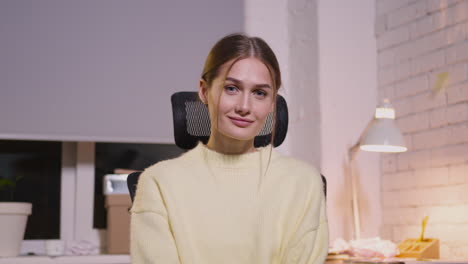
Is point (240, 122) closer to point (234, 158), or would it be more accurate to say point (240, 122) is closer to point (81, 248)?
point (234, 158)

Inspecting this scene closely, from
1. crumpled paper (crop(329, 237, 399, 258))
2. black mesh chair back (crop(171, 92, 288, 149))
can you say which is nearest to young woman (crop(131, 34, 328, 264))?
black mesh chair back (crop(171, 92, 288, 149))

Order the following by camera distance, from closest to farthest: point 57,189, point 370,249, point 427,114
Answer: point 370,249
point 427,114
point 57,189

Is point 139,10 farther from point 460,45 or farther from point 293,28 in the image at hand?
point 460,45

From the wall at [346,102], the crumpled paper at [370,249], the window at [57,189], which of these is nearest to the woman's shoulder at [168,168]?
the crumpled paper at [370,249]

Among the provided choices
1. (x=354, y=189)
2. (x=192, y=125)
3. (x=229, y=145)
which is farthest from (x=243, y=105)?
(x=354, y=189)

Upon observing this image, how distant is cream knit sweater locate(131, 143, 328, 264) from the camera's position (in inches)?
53.6

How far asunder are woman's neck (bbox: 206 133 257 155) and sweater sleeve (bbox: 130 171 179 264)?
0.16 m

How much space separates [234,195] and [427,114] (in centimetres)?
151

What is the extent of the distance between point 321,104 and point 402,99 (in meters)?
0.34

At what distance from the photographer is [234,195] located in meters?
1.42

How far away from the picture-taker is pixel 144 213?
4.52 ft

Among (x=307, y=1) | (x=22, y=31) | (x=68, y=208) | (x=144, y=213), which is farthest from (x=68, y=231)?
(x=144, y=213)

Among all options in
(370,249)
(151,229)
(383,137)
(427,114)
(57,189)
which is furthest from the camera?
(57,189)

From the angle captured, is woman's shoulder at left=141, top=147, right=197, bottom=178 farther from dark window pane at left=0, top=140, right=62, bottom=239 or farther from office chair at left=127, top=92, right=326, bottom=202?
dark window pane at left=0, top=140, right=62, bottom=239
